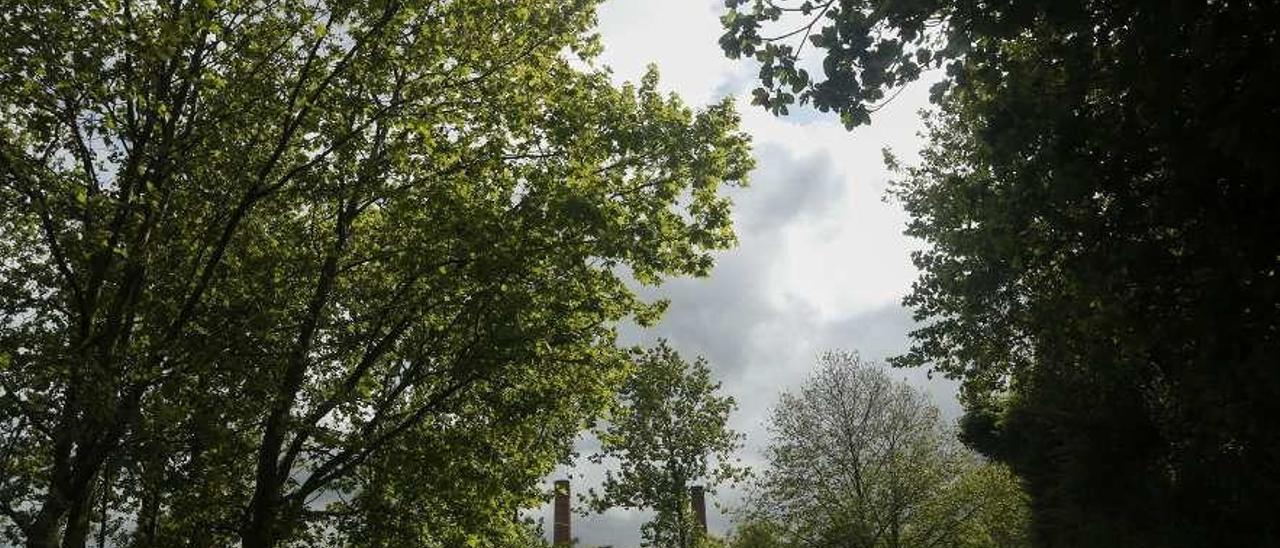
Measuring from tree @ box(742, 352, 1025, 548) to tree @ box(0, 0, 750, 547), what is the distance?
1650 cm

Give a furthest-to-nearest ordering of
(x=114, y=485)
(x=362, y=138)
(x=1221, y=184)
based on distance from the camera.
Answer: (x=362, y=138), (x=114, y=485), (x=1221, y=184)

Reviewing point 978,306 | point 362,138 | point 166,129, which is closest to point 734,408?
point 978,306

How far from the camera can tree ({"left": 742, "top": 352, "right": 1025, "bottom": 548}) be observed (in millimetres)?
28312

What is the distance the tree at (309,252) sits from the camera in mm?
9961

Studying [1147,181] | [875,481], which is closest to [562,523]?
[875,481]

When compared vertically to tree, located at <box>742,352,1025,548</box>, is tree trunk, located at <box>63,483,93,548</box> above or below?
below

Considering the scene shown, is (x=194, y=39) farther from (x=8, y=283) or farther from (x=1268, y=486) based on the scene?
(x=1268, y=486)

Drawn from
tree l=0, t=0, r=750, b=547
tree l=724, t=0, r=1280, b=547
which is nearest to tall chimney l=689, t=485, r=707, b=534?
tree l=0, t=0, r=750, b=547

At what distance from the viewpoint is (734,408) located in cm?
3584

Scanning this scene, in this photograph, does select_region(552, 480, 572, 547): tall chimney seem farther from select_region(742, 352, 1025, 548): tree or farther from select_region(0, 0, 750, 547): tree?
select_region(0, 0, 750, 547): tree

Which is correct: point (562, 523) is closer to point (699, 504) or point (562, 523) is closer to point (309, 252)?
point (699, 504)

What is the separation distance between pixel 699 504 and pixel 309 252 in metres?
29.1

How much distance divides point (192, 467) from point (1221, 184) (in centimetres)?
1242

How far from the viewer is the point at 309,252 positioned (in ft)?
42.7
